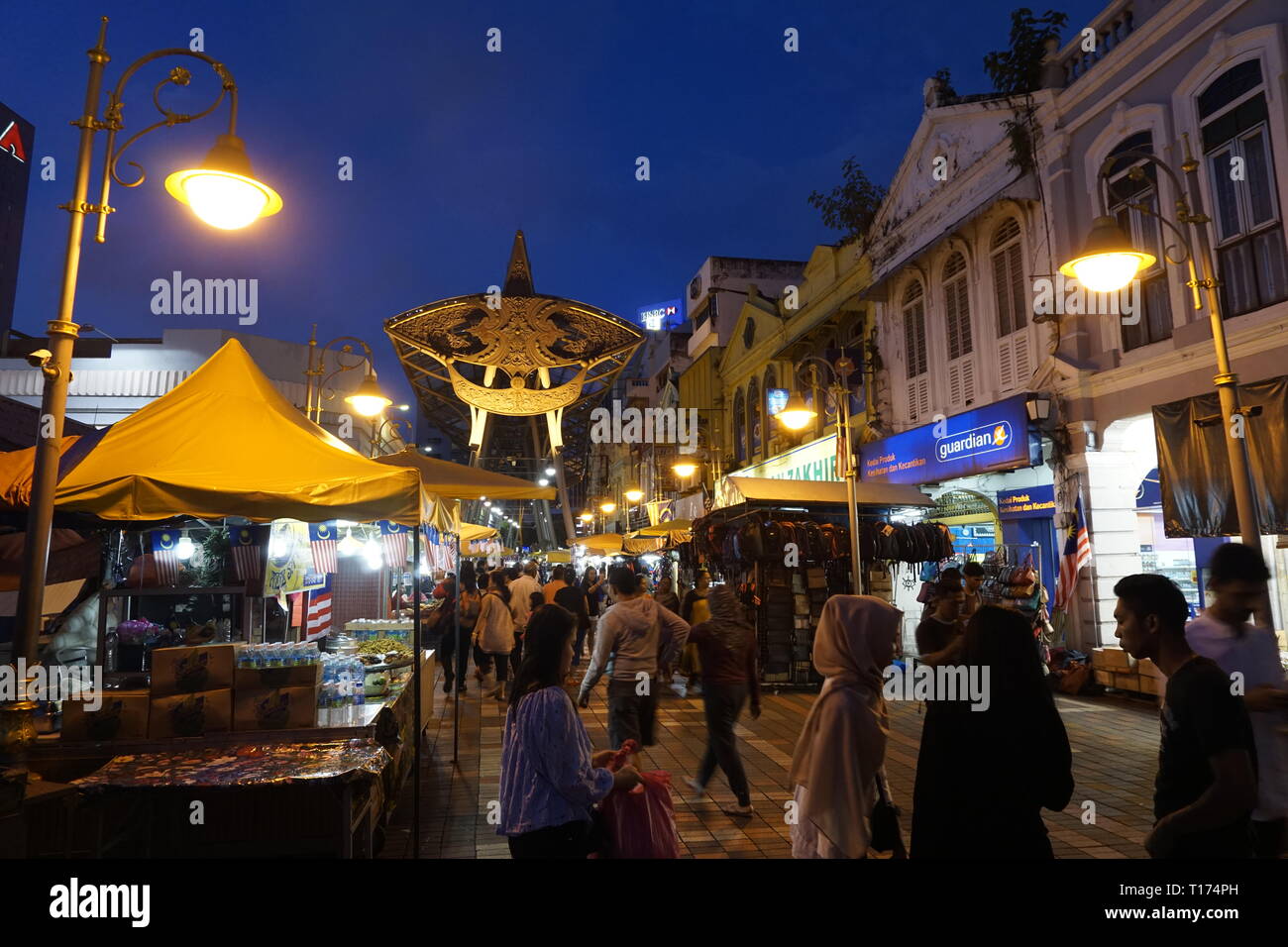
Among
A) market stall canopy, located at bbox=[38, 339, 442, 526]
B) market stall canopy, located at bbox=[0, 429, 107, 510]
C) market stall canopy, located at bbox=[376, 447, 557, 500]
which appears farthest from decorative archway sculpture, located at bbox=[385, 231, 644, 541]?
market stall canopy, located at bbox=[0, 429, 107, 510]

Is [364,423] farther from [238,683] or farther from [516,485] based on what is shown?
[238,683]

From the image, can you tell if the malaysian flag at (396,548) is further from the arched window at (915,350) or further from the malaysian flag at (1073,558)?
the arched window at (915,350)

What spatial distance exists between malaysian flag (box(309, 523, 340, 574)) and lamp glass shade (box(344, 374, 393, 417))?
2.39m

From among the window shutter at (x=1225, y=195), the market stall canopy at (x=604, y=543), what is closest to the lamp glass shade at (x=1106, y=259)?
the window shutter at (x=1225, y=195)

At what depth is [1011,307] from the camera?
45.1ft

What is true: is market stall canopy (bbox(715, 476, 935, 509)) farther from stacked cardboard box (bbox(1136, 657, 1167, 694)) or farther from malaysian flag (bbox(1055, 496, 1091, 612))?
stacked cardboard box (bbox(1136, 657, 1167, 694))

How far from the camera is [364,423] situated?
2461 cm

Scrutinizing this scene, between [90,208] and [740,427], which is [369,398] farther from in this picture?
[740,427]

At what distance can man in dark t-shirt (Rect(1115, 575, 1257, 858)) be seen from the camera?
2443 millimetres

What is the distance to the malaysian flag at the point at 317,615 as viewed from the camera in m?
9.63

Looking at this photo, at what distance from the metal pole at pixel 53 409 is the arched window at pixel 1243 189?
11719 millimetres
